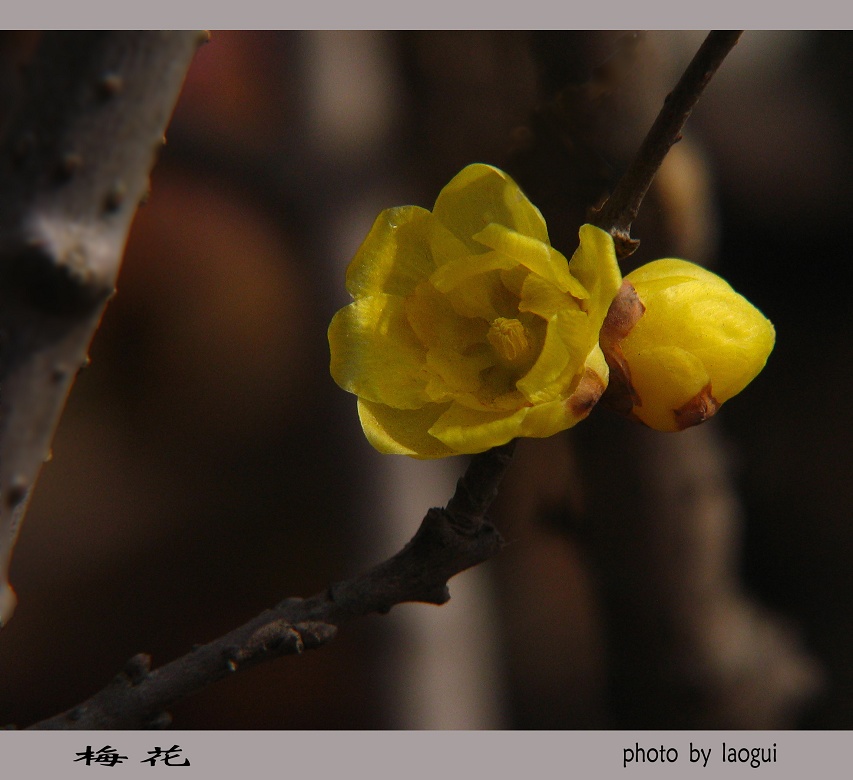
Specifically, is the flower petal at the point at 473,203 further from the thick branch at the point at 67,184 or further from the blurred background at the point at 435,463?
the blurred background at the point at 435,463

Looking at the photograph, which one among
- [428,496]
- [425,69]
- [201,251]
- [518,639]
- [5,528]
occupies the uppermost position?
[425,69]

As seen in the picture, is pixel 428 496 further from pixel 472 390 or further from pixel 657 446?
pixel 472 390

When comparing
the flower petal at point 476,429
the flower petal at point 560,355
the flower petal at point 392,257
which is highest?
the flower petal at point 392,257

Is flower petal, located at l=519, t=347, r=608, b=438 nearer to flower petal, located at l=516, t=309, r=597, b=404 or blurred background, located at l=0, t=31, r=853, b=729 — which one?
flower petal, located at l=516, t=309, r=597, b=404

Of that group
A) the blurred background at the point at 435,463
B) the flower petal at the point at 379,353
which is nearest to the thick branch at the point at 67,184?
the flower petal at the point at 379,353

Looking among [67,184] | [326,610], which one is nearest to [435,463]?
[326,610]

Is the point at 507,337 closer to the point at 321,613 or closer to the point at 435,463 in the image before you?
the point at 321,613

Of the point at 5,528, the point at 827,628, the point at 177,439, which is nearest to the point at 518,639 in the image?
the point at 827,628
